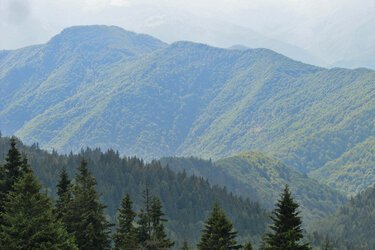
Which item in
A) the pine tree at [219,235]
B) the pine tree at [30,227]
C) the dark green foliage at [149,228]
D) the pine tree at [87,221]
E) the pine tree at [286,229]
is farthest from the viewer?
the pine tree at [87,221]

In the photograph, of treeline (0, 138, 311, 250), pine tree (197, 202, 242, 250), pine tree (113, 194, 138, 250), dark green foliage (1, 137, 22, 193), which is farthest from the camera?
pine tree (113, 194, 138, 250)

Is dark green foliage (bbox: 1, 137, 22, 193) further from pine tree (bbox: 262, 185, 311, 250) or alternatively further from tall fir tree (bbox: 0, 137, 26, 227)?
pine tree (bbox: 262, 185, 311, 250)

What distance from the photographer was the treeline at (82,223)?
1479 inches

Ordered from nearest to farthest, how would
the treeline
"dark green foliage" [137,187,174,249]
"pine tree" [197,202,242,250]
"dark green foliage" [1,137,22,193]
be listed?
the treeline → "pine tree" [197,202,242,250] → "dark green foliage" [137,187,174,249] → "dark green foliage" [1,137,22,193]

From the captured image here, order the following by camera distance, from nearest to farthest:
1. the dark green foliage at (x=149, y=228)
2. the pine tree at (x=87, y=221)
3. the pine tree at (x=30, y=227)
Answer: the pine tree at (x=30, y=227)
the dark green foliage at (x=149, y=228)
the pine tree at (x=87, y=221)

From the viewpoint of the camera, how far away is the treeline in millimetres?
37562

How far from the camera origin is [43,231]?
37469 mm

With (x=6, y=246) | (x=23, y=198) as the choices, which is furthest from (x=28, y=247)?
(x=23, y=198)

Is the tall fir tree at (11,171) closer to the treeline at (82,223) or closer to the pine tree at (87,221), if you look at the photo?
the treeline at (82,223)

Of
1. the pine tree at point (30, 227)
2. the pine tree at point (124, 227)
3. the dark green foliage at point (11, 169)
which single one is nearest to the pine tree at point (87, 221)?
the pine tree at point (124, 227)

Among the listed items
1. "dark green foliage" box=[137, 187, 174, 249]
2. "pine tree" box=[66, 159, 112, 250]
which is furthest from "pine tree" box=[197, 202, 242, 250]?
"pine tree" box=[66, 159, 112, 250]

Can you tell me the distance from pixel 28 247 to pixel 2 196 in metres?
9.96

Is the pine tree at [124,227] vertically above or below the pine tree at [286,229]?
above

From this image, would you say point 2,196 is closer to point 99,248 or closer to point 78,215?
point 78,215
